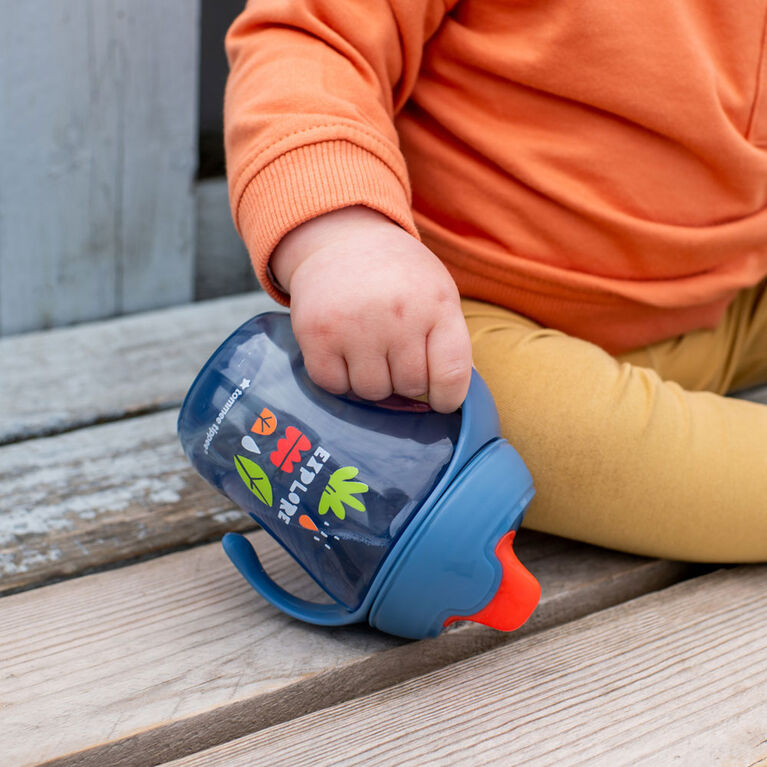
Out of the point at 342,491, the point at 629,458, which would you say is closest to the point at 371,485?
the point at 342,491

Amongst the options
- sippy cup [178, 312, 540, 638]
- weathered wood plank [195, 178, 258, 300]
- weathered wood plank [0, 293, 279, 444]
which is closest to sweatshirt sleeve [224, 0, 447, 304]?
sippy cup [178, 312, 540, 638]

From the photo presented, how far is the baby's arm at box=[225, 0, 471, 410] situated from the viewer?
607 mm

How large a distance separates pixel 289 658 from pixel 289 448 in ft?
0.48

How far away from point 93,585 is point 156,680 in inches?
5.1

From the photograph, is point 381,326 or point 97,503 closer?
point 381,326

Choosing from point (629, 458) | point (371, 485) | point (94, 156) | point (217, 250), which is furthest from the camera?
point (217, 250)

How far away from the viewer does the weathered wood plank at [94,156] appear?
3.65ft

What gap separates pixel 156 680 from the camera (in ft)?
2.03

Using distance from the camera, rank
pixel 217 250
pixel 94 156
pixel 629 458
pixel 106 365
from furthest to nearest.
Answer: pixel 217 250 < pixel 94 156 < pixel 106 365 < pixel 629 458

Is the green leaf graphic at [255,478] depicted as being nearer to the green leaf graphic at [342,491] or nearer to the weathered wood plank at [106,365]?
the green leaf graphic at [342,491]

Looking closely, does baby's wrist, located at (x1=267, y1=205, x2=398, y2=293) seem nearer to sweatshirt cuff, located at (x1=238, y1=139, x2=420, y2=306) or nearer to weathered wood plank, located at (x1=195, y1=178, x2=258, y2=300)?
sweatshirt cuff, located at (x1=238, y1=139, x2=420, y2=306)

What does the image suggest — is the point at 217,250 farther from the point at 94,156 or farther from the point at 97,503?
the point at 97,503

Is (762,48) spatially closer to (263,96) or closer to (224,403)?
(263,96)

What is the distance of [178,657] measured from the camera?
64 centimetres
